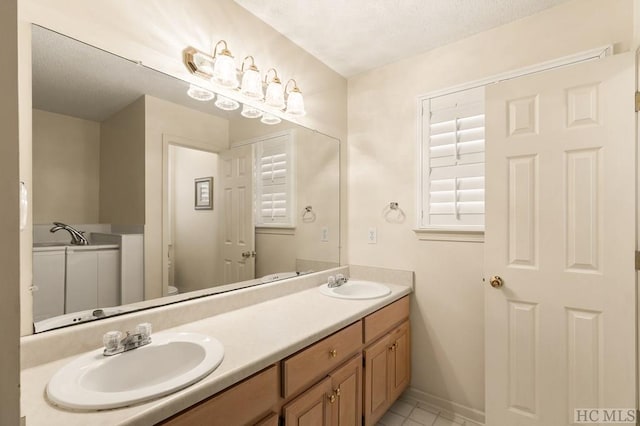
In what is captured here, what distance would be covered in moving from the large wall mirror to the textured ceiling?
591mm

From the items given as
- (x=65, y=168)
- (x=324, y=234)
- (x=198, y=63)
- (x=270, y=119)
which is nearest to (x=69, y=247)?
(x=65, y=168)

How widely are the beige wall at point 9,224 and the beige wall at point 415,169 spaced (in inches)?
79.2

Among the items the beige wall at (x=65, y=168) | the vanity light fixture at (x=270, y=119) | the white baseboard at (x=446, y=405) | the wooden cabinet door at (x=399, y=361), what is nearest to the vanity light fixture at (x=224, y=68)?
the vanity light fixture at (x=270, y=119)

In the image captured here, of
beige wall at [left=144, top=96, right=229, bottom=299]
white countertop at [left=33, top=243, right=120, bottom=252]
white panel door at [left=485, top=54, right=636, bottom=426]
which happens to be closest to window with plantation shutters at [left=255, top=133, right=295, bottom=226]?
beige wall at [left=144, top=96, right=229, bottom=299]

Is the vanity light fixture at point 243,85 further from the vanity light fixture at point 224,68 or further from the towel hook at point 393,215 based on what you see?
the towel hook at point 393,215

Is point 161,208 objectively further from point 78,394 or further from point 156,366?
point 78,394

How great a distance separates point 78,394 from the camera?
2.60 feet

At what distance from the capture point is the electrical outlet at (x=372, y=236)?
7.51 ft

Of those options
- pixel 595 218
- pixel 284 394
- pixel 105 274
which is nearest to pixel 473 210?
pixel 595 218

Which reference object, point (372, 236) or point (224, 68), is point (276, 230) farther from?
point (224, 68)

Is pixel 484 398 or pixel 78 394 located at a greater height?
pixel 78 394

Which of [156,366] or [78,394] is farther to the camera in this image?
[156,366]

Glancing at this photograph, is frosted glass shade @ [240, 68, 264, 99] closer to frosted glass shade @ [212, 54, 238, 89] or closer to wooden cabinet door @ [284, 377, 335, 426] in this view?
frosted glass shade @ [212, 54, 238, 89]

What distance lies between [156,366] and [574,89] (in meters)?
2.22
